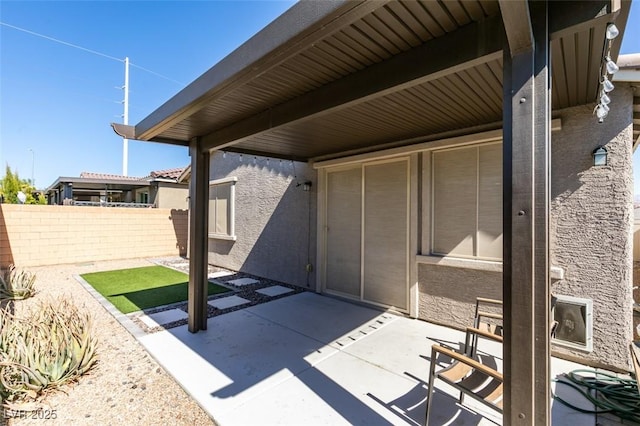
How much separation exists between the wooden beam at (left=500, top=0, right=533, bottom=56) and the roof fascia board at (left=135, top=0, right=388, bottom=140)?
0.62 meters

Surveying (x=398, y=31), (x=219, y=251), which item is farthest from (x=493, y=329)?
(x=219, y=251)

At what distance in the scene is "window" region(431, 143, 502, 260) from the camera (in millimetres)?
4406

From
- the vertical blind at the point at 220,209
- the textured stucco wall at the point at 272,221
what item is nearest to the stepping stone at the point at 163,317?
the textured stucco wall at the point at 272,221

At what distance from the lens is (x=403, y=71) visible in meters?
2.34

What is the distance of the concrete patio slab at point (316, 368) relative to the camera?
274cm

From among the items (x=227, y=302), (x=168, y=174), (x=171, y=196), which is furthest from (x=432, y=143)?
(x=168, y=174)

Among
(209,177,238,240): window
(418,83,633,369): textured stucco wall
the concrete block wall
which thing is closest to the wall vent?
(418,83,633,369): textured stucco wall

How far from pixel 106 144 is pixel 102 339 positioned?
31978mm

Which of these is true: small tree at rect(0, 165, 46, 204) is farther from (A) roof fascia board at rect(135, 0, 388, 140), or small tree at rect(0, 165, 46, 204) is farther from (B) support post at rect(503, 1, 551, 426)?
(B) support post at rect(503, 1, 551, 426)

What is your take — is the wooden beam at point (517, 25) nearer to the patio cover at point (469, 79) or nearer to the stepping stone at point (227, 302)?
the patio cover at point (469, 79)

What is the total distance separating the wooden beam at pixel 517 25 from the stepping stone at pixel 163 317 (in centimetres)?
558

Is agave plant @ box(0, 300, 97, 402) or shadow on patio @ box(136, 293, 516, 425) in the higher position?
agave plant @ box(0, 300, 97, 402)

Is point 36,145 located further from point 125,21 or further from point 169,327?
point 169,327

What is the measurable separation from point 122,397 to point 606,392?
4768 mm
